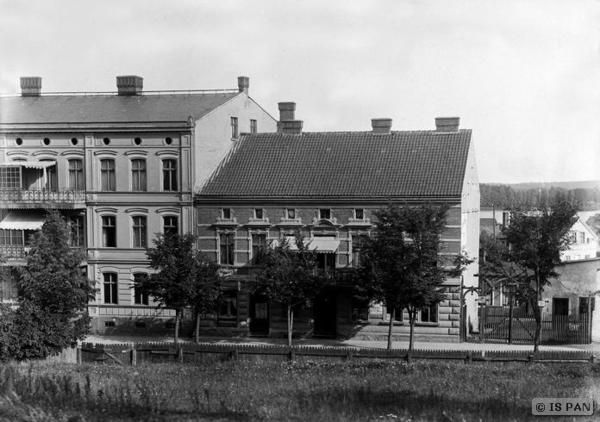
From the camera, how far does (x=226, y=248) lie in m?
41.4

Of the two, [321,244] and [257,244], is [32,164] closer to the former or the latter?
[257,244]

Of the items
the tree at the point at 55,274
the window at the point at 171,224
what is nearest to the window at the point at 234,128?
the window at the point at 171,224

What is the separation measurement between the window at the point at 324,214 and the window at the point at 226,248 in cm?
461

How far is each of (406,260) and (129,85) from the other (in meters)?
18.9

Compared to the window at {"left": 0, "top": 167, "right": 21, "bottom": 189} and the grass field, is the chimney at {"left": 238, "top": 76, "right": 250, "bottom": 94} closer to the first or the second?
the window at {"left": 0, "top": 167, "right": 21, "bottom": 189}

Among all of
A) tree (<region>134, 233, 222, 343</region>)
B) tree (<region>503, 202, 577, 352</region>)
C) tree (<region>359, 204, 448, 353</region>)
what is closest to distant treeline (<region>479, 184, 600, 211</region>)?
tree (<region>503, 202, 577, 352</region>)

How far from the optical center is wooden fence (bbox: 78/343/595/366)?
29250 mm

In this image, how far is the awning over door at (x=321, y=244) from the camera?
128ft

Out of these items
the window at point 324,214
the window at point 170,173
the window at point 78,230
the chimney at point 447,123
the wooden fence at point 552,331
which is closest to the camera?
the wooden fence at point 552,331

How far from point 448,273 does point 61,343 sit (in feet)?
53.7

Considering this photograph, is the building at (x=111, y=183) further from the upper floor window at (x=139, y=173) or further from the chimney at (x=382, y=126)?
the chimney at (x=382, y=126)

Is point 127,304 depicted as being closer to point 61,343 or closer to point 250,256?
point 250,256

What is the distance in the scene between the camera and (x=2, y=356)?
29469 millimetres

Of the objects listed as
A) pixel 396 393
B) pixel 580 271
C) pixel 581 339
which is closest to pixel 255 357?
pixel 396 393
